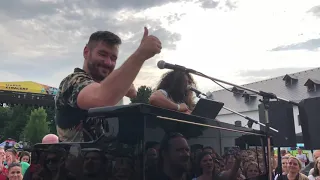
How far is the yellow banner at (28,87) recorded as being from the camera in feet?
117

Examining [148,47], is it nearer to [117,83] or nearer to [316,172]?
[117,83]

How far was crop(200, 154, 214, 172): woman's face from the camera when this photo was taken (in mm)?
2176

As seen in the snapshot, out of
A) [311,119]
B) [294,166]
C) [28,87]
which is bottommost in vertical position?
[294,166]

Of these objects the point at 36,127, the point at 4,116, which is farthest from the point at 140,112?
the point at 4,116

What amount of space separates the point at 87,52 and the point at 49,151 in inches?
28.7

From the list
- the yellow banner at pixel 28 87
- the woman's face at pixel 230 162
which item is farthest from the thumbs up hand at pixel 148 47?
the yellow banner at pixel 28 87

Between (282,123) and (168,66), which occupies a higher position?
(168,66)

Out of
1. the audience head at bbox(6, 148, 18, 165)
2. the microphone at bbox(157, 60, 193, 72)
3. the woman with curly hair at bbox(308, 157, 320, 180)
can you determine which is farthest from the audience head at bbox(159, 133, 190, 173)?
the audience head at bbox(6, 148, 18, 165)

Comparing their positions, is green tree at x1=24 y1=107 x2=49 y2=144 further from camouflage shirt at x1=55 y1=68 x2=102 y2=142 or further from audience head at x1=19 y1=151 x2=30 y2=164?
camouflage shirt at x1=55 y1=68 x2=102 y2=142

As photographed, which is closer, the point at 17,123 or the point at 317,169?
the point at 317,169

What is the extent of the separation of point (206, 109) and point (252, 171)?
0.73 meters

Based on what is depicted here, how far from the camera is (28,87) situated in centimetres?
4031

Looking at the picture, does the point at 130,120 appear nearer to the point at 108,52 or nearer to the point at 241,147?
the point at 108,52

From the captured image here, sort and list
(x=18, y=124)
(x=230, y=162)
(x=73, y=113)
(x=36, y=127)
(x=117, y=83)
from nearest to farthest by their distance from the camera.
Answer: (x=117, y=83) → (x=73, y=113) → (x=230, y=162) → (x=36, y=127) → (x=18, y=124)
